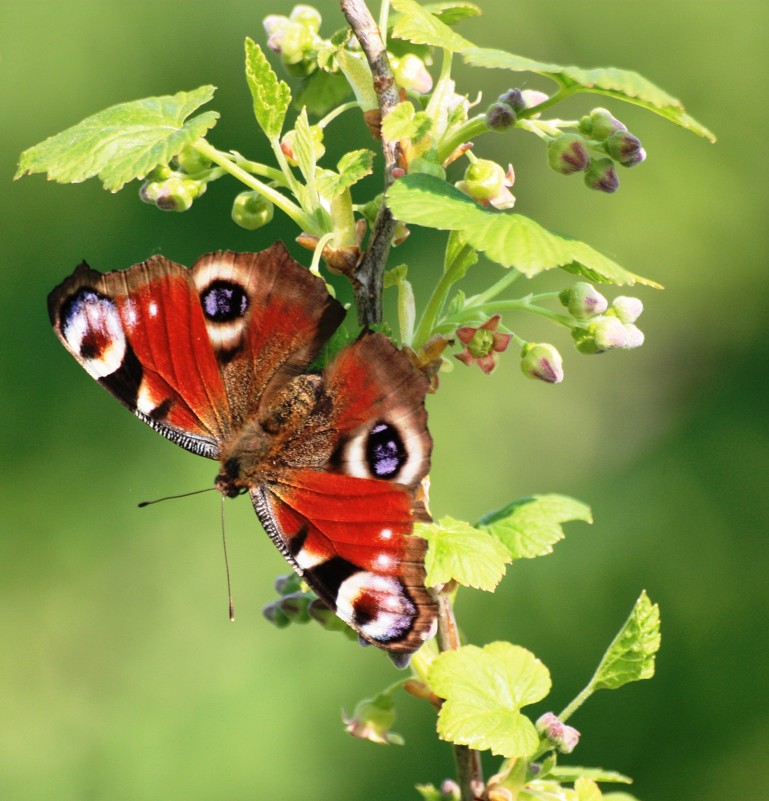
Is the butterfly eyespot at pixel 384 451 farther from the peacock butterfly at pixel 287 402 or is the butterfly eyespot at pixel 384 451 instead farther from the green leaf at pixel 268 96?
the green leaf at pixel 268 96

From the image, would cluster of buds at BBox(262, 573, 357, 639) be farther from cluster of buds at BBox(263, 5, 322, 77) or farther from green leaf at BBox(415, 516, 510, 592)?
cluster of buds at BBox(263, 5, 322, 77)

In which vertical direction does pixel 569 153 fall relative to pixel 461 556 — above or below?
above

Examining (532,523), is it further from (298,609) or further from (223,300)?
(223,300)

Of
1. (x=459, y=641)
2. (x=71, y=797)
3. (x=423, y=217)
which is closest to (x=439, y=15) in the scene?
(x=423, y=217)

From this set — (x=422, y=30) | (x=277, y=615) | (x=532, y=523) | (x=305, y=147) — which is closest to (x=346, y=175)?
(x=305, y=147)

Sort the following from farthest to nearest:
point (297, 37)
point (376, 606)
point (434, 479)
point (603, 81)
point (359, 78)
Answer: point (434, 479) < point (297, 37) < point (359, 78) < point (376, 606) < point (603, 81)

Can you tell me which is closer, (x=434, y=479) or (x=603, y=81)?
(x=603, y=81)

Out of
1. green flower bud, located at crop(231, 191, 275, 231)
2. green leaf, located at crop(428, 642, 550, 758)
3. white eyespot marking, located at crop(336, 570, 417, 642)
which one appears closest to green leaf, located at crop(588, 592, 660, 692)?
green leaf, located at crop(428, 642, 550, 758)
